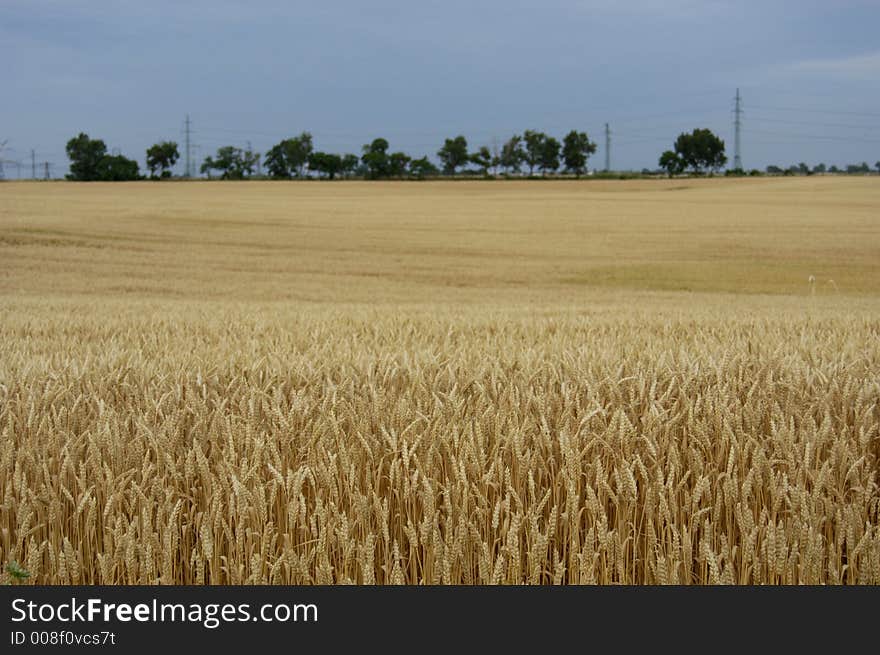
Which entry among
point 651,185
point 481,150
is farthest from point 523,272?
point 481,150

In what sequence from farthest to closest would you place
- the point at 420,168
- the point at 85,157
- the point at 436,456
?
the point at 420,168 < the point at 85,157 < the point at 436,456

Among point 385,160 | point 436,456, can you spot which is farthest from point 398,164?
point 436,456

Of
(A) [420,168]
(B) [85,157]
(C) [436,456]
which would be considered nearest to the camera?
(C) [436,456]

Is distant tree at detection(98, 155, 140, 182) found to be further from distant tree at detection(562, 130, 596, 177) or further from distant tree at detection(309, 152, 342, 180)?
distant tree at detection(562, 130, 596, 177)

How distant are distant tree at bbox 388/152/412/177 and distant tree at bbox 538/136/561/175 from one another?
42.0 feet

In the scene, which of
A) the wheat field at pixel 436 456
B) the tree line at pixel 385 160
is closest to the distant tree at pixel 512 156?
the tree line at pixel 385 160

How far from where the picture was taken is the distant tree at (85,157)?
62.5 meters

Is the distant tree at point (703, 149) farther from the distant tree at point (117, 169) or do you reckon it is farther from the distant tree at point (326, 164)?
the distant tree at point (117, 169)

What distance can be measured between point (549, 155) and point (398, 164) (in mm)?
14578

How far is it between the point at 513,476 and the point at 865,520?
1.03m

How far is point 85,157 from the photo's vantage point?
2462 inches

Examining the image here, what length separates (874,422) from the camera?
2926mm

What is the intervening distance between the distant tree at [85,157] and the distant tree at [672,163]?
4894cm

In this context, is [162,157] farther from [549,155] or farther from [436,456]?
[436,456]
